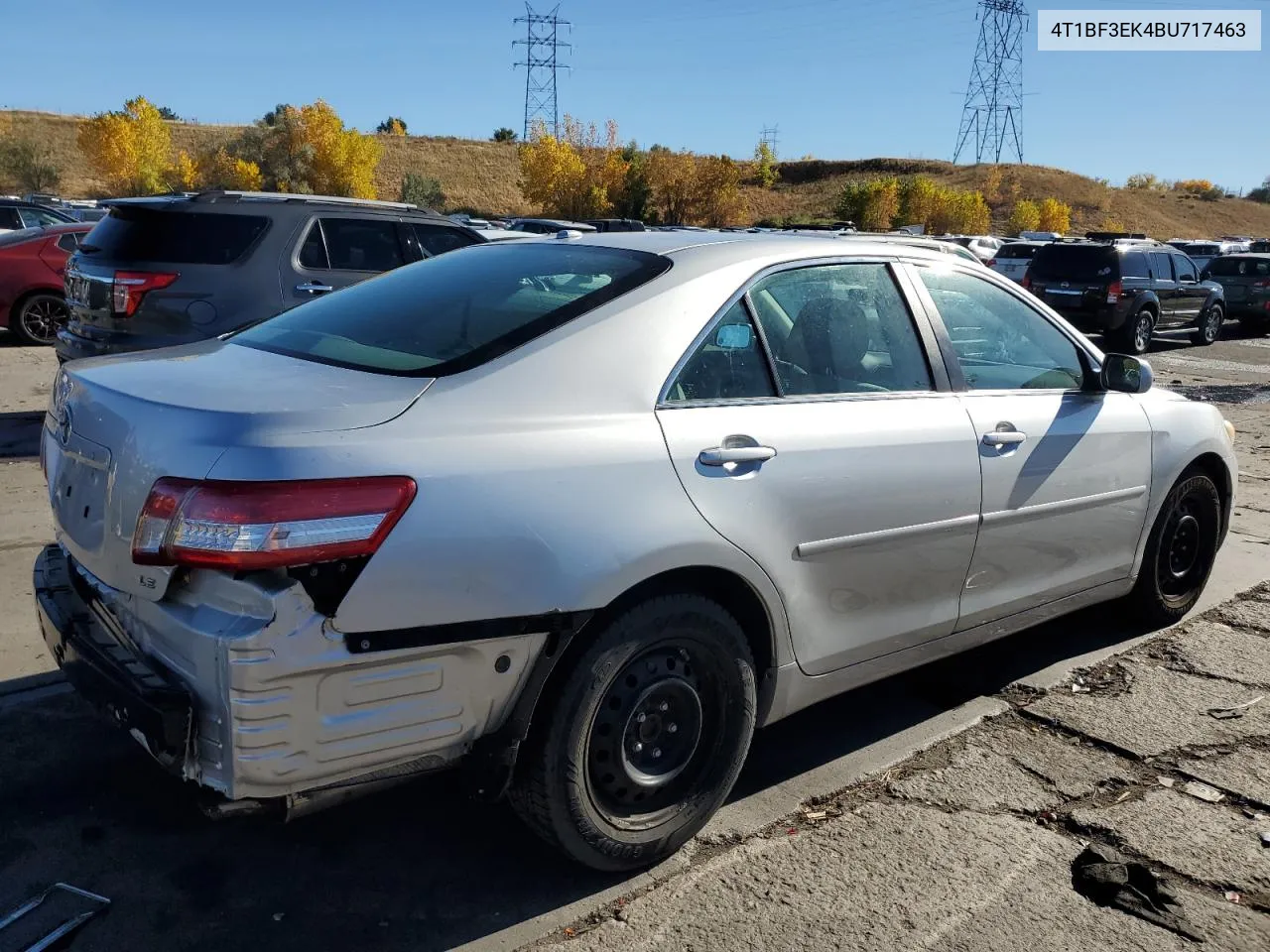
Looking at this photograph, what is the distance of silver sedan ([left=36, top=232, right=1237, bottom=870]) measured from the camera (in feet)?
7.68

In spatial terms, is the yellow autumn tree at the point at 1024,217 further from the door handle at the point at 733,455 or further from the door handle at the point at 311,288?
the door handle at the point at 733,455

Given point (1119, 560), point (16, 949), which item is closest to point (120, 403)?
point (16, 949)

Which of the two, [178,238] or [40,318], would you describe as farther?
[40,318]

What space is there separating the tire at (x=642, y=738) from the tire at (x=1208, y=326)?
20258mm

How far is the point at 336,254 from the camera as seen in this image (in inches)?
318

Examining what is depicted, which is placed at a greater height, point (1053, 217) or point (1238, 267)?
point (1053, 217)

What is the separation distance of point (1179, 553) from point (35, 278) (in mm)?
11856

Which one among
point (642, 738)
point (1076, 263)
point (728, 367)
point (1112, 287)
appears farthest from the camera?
point (1076, 263)

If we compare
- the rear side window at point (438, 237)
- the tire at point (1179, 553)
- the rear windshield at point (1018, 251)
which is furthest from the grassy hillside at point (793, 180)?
the tire at point (1179, 553)

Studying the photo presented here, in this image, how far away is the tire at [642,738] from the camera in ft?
8.85

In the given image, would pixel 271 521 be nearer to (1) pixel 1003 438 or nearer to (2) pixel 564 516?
(2) pixel 564 516

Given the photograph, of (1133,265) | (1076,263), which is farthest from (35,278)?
(1133,265)


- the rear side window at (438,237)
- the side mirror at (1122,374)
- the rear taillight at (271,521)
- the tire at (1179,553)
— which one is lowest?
the tire at (1179,553)

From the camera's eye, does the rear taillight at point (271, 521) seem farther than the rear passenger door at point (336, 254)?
→ No
